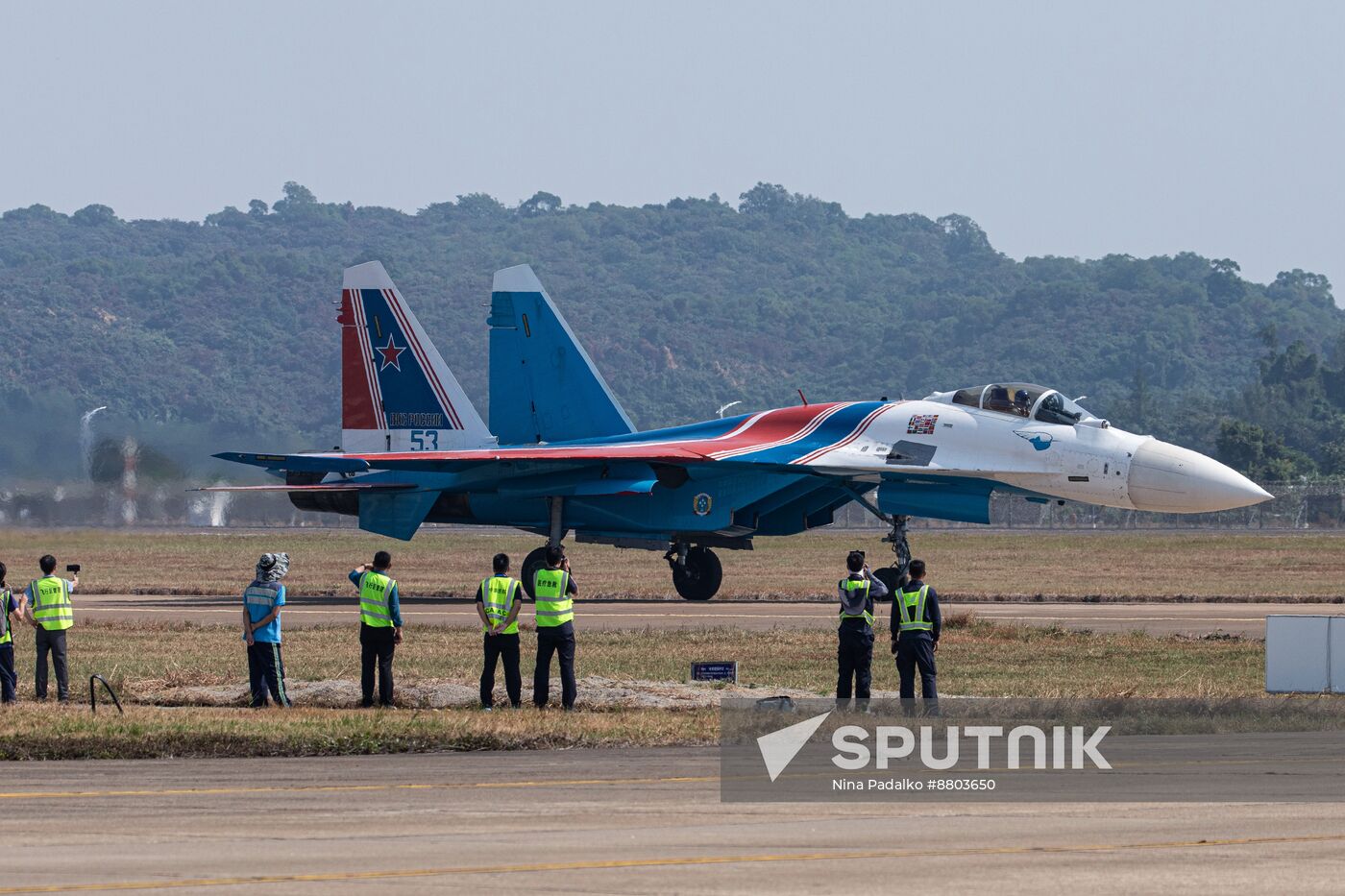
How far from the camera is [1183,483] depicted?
1088 inches

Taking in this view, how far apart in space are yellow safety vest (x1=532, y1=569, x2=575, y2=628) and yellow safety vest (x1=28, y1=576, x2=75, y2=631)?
14.3 feet

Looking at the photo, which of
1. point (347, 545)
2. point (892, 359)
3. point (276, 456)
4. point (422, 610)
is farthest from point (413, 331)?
point (892, 359)

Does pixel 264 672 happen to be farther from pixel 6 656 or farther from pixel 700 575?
pixel 700 575

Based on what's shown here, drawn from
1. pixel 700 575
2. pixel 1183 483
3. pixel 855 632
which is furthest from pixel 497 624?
pixel 700 575

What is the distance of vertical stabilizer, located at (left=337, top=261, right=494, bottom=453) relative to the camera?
32.8m

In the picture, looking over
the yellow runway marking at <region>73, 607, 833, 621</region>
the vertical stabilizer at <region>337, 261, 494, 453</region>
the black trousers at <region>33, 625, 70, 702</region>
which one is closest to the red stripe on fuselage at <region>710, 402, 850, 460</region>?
the yellow runway marking at <region>73, 607, 833, 621</region>

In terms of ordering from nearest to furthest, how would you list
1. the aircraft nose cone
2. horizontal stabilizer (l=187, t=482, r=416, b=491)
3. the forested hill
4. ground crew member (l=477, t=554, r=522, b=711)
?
ground crew member (l=477, t=554, r=522, b=711)
the aircraft nose cone
horizontal stabilizer (l=187, t=482, r=416, b=491)
the forested hill

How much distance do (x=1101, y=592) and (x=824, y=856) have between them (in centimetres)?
2529

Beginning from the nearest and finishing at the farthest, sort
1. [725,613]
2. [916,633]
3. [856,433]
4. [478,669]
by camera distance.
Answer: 1. [916,633]
2. [478,669]
3. [725,613]
4. [856,433]

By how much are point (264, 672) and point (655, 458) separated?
44.2ft

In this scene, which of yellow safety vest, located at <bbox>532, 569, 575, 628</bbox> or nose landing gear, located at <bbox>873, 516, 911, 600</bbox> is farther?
nose landing gear, located at <bbox>873, 516, 911, 600</bbox>

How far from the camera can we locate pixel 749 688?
17688mm

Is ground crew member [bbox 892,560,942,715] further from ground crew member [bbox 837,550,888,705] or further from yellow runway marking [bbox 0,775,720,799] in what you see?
yellow runway marking [bbox 0,775,720,799]

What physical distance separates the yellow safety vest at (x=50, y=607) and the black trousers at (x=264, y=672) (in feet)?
6.22
